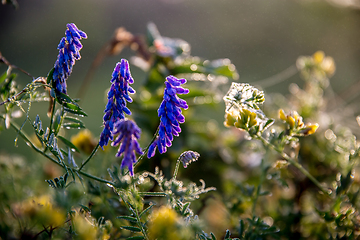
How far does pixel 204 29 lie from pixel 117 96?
171 inches

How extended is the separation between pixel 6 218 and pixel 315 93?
3.30 ft

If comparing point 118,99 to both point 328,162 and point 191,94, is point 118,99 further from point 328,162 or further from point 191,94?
point 328,162

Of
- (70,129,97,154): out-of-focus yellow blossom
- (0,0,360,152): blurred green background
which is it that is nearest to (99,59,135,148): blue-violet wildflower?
(70,129,97,154): out-of-focus yellow blossom

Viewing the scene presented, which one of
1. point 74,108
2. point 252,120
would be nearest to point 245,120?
point 252,120

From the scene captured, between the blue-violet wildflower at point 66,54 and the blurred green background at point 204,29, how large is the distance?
264cm

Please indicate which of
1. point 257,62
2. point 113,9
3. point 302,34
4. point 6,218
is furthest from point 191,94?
point 113,9

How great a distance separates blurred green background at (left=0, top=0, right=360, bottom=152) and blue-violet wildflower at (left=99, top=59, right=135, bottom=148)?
2689 mm

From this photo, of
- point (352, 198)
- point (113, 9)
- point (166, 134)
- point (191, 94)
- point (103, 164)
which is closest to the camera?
point (166, 134)

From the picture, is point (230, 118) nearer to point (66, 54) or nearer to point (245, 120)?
point (245, 120)

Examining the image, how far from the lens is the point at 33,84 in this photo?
0.50 m

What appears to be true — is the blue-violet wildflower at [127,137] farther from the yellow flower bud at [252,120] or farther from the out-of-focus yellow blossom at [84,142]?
the out-of-focus yellow blossom at [84,142]

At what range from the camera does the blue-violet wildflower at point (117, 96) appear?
1.52 feet

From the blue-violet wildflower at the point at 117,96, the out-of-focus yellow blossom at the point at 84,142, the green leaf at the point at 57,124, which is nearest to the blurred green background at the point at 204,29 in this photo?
the out-of-focus yellow blossom at the point at 84,142

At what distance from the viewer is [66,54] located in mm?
→ 489
